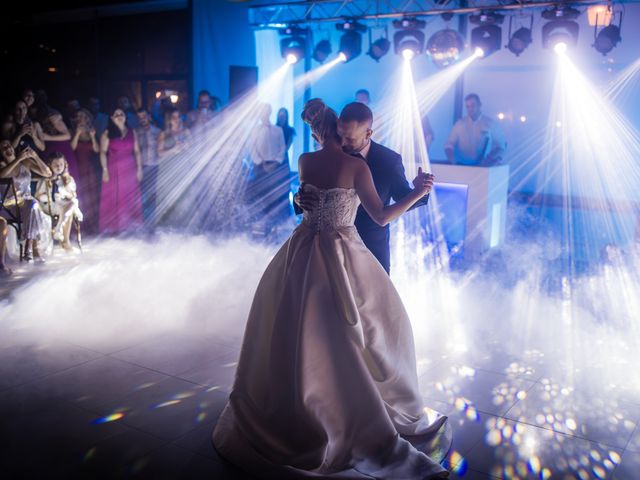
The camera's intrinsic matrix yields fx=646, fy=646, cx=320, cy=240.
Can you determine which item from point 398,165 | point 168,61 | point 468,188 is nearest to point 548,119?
point 468,188

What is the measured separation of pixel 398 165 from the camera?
3.74 metres

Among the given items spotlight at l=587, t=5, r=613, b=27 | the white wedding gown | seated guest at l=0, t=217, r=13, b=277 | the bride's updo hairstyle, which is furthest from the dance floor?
spotlight at l=587, t=5, r=613, b=27

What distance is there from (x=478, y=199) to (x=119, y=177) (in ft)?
16.1

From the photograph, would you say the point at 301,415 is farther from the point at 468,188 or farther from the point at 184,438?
the point at 468,188

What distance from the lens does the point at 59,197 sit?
24.7 ft

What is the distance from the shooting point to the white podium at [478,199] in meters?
7.85

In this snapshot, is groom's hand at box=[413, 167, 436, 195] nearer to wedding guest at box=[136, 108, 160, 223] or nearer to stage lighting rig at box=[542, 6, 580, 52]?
stage lighting rig at box=[542, 6, 580, 52]

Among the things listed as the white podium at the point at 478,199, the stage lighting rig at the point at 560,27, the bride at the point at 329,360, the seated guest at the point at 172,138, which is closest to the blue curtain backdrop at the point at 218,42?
the seated guest at the point at 172,138

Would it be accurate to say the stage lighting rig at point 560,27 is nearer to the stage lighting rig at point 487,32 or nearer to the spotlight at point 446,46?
the stage lighting rig at point 487,32

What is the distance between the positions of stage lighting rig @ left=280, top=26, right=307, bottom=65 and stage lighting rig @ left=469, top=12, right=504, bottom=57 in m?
2.78

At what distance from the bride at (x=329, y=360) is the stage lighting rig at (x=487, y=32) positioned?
5731 millimetres

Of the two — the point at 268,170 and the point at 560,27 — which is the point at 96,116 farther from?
the point at 560,27

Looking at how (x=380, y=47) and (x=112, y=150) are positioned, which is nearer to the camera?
(x=112, y=150)

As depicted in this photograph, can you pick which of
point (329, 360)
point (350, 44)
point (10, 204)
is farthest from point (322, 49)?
point (329, 360)
